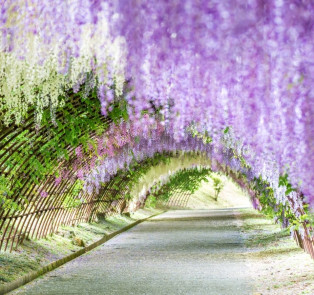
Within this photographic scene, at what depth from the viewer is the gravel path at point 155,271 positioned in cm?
827

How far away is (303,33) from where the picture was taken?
2.90m

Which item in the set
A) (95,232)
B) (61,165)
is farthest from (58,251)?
(95,232)

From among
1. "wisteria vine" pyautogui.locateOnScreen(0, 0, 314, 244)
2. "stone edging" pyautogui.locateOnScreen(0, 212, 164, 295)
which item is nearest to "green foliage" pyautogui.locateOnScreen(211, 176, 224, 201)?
"stone edging" pyautogui.locateOnScreen(0, 212, 164, 295)

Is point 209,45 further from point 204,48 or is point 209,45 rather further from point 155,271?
point 155,271

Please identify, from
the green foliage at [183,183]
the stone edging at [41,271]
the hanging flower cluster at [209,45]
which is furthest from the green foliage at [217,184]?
the hanging flower cluster at [209,45]

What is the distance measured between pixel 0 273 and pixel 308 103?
6535 mm

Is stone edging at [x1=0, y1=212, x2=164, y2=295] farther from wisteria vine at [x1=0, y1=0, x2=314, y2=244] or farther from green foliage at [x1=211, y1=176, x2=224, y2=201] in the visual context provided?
green foliage at [x1=211, y1=176, x2=224, y2=201]

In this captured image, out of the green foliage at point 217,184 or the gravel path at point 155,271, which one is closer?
the gravel path at point 155,271

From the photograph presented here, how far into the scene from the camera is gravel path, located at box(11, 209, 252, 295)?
8.27 metres

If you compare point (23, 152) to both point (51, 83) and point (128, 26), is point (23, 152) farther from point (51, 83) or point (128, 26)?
point (128, 26)

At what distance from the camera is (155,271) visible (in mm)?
10062

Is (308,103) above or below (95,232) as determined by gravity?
above

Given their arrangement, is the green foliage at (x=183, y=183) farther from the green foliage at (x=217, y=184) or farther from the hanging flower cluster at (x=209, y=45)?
the hanging flower cluster at (x=209, y=45)

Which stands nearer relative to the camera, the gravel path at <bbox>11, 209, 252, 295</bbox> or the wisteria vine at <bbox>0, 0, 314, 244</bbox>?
the wisteria vine at <bbox>0, 0, 314, 244</bbox>
